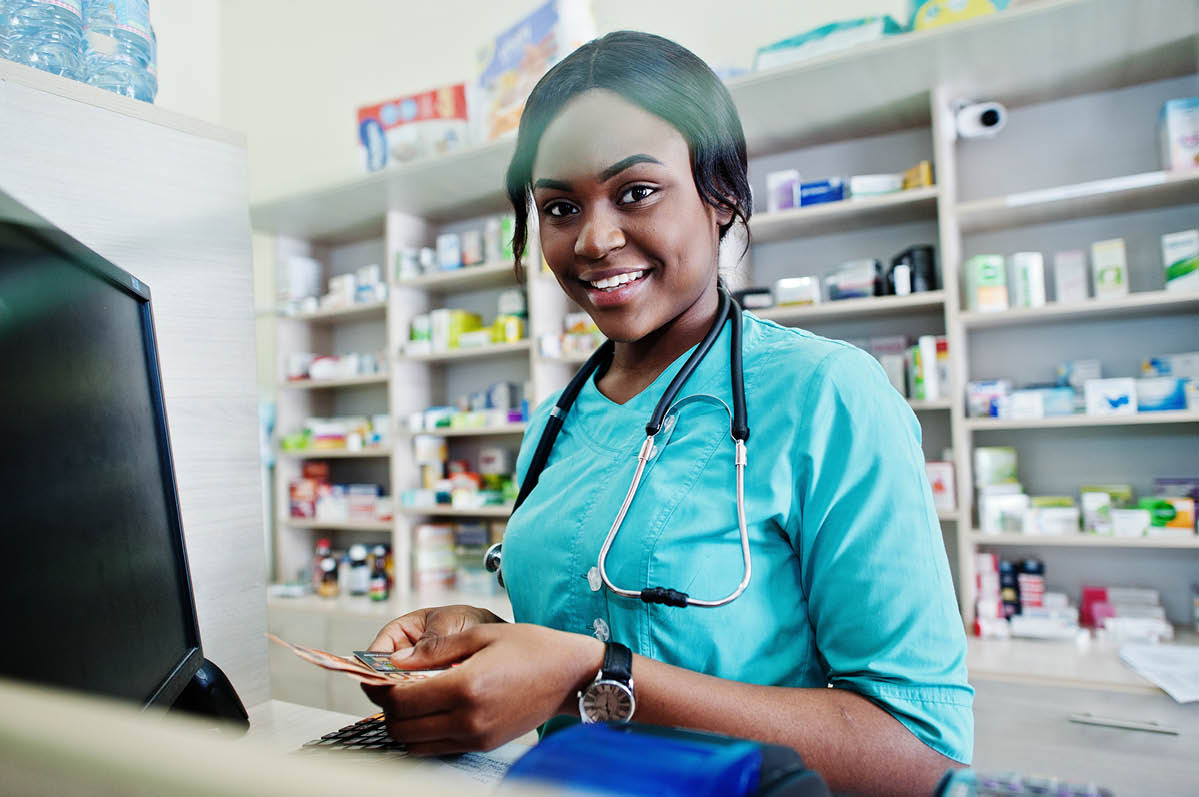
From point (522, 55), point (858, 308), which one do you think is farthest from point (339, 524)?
point (858, 308)

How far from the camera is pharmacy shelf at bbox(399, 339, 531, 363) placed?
10.5 feet

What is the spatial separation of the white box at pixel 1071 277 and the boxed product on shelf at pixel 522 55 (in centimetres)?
166

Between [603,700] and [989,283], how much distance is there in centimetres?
227

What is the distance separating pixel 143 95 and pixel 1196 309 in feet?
8.88

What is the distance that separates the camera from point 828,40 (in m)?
2.43

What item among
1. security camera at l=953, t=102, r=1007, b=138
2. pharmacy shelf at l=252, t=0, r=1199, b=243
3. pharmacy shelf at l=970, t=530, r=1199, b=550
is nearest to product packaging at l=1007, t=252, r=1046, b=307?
security camera at l=953, t=102, r=1007, b=138

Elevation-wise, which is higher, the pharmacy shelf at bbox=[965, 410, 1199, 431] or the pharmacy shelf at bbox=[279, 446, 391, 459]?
the pharmacy shelf at bbox=[965, 410, 1199, 431]

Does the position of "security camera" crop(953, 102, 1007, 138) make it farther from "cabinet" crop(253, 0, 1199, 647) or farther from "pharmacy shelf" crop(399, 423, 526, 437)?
"pharmacy shelf" crop(399, 423, 526, 437)

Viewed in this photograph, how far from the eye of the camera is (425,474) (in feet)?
11.5

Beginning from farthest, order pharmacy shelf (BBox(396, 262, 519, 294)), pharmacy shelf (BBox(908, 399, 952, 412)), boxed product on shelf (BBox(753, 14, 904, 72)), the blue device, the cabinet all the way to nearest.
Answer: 1. pharmacy shelf (BBox(396, 262, 519, 294))
2. pharmacy shelf (BBox(908, 399, 952, 412))
3. boxed product on shelf (BBox(753, 14, 904, 72))
4. the cabinet
5. the blue device

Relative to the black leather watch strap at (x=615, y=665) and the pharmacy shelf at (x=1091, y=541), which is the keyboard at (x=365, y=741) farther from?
the pharmacy shelf at (x=1091, y=541)

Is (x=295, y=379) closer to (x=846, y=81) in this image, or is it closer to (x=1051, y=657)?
(x=846, y=81)

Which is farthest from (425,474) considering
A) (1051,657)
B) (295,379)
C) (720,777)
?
(720,777)

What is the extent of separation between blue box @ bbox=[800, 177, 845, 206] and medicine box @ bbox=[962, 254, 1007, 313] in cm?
49
